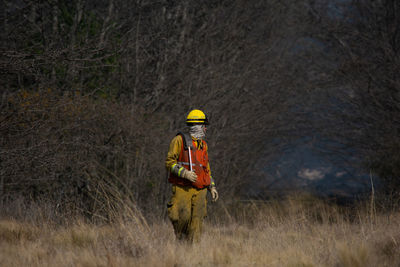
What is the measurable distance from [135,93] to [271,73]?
17.7 feet

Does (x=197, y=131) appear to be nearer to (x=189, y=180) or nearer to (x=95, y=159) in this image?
(x=189, y=180)

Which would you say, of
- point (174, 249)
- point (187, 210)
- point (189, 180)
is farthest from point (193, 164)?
point (174, 249)

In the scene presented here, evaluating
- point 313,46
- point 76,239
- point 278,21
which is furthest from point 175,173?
point 313,46

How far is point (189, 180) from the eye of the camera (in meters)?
4.89

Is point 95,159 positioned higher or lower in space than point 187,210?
higher

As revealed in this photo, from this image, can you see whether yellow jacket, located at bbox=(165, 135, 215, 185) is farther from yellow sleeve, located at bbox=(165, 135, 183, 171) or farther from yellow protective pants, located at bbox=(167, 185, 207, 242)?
yellow protective pants, located at bbox=(167, 185, 207, 242)

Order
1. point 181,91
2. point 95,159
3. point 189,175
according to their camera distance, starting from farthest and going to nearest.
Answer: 1. point 181,91
2. point 95,159
3. point 189,175

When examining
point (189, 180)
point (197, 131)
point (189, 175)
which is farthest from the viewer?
point (197, 131)

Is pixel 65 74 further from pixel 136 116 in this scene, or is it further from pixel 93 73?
pixel 136 116

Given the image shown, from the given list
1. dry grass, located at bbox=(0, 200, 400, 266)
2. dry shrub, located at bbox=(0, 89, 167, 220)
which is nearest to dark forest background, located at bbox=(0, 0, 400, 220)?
dry shrub, located at bbox=(0, 89, 167, 220)

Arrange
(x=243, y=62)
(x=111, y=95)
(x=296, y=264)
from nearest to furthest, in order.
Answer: (x=296, y=264) < (x=111, y=95) < (x=243, y=62)

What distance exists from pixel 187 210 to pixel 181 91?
18.7ft

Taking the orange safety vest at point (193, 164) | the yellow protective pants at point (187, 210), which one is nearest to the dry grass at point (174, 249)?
the yellow protective pants at point (187, 210)

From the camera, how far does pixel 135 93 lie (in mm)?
9836
